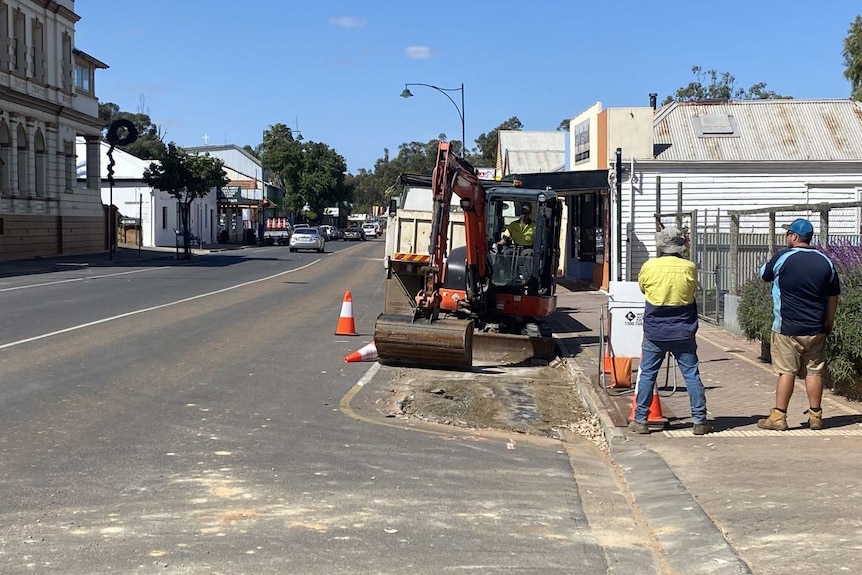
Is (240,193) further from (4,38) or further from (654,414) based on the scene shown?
(654,414)

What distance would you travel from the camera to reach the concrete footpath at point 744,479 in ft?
17.4

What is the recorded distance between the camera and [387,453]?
7695 mm

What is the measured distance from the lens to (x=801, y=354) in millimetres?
8328

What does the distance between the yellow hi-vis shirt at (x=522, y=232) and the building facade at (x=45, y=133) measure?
29.8m

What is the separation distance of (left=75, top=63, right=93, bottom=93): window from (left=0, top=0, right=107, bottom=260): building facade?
5 cm

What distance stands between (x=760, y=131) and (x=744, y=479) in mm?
23450

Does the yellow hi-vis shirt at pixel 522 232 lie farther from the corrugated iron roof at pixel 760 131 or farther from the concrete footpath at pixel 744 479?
the corrugated iron roof at pixel 760 131

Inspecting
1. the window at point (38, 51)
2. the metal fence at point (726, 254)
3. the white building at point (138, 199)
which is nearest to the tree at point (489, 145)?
the white building at point (138, 199)

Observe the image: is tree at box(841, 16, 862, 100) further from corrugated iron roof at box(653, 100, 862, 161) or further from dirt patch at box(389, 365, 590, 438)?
dirt patch at box(389, 365, 590, 438)

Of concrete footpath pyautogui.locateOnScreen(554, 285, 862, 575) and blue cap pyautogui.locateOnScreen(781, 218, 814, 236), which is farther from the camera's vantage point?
blue cap pyautogui.locateOnScreen(781, 218, 814, 236)

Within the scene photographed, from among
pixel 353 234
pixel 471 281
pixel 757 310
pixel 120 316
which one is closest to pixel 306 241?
pixel 120 316

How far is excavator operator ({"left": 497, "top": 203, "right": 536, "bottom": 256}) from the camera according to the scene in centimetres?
1489

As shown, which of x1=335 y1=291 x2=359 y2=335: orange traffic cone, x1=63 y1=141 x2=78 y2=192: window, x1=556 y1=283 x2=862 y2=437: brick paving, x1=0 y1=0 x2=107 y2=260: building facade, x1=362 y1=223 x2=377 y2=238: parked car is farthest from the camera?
x1=362 y1=223 x2=377 y2=238: parked car

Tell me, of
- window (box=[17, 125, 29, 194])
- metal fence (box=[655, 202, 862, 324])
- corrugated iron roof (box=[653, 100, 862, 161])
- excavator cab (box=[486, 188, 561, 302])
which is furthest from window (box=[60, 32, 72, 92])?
excavator cab (box=[486, 188, 561, 302])
